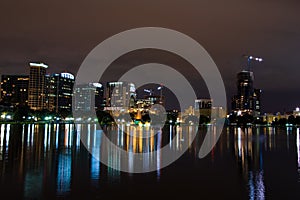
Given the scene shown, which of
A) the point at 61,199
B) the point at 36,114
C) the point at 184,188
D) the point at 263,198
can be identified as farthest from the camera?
the point at 36,114

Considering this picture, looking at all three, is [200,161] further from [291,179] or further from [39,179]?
[39,179]

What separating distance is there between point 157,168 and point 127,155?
19.3 ft

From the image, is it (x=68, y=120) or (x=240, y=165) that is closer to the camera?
(x=240, y=165)

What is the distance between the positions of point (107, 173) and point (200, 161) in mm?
8176

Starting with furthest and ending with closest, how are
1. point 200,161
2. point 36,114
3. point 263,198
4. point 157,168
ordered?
point 36,114
point 200,161
point 157,168
point 263,198

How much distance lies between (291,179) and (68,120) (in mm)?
184023

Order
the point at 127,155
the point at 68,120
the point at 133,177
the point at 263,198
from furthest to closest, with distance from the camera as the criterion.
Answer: the point at 68,120 → the point at 127,155 → the point at 133,177 → the point at 263,198

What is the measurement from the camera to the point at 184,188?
1577 cm

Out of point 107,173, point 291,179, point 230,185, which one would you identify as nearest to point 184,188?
point 230,185

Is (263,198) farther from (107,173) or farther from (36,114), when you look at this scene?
(36,114)

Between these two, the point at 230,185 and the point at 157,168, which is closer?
the point at 230,185

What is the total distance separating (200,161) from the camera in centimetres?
2455

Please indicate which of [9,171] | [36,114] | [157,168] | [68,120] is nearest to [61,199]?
[9,171]

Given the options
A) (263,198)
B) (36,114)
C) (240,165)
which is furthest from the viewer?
(36,114)
